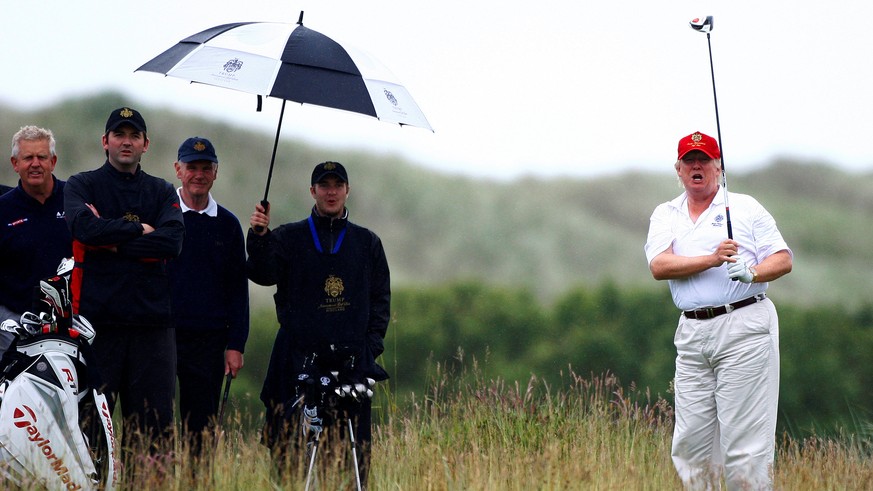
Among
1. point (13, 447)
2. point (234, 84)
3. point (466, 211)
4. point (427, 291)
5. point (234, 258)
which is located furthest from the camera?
point (466, 211)

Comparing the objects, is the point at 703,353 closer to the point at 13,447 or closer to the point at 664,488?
the point at 664,488

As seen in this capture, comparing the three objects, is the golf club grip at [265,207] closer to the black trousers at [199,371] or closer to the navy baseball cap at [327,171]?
the navy baseball cap at [327,171]

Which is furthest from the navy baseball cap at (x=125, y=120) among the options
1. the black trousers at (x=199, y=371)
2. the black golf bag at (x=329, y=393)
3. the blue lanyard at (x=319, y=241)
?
the black golf bag at (x=329, y=393)

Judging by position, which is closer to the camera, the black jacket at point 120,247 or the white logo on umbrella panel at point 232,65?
the black jacket at point 120,247

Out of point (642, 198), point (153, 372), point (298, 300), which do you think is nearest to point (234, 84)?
point (298, 300)

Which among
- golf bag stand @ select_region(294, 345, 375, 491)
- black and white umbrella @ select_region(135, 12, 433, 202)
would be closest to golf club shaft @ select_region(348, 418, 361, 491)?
golf bag stand @ select_region(294, 345, 375, 491)

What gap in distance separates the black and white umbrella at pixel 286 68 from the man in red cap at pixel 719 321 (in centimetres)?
159

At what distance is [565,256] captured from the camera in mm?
46219

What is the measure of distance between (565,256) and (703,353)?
4041cm

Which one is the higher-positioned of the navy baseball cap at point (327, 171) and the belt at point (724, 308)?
the navy baseball cap at point (327, 171)

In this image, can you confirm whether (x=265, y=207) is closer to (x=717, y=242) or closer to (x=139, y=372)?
(x=139, y=372)

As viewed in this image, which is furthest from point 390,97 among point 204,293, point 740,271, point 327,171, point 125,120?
point 740,271

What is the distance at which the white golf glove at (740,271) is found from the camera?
5.70 meters

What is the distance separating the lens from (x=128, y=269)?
19.3 feet
